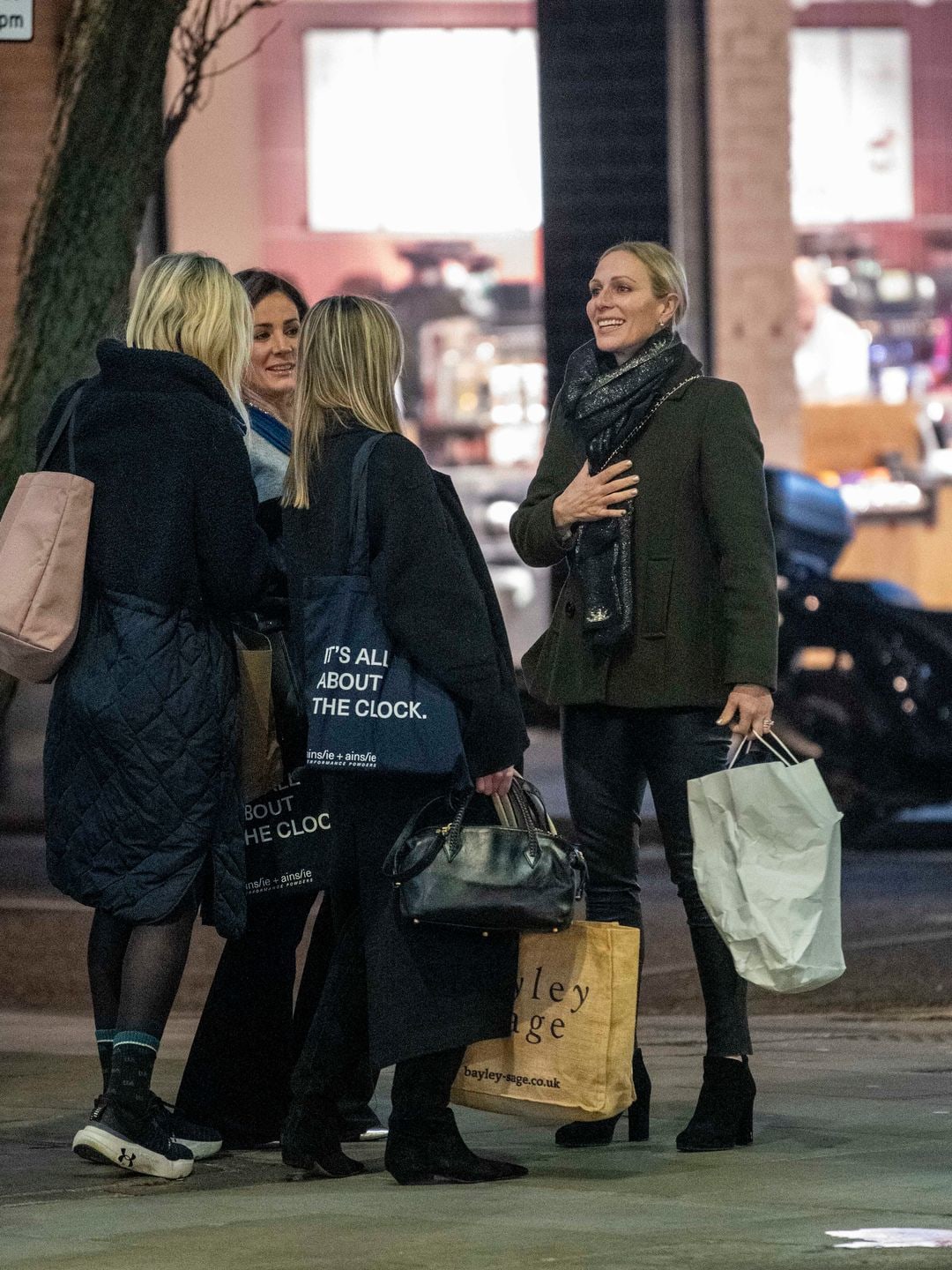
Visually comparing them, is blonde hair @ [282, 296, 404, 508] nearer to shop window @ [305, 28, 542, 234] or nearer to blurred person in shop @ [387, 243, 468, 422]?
shop window @ [305, 28, 542, 234]

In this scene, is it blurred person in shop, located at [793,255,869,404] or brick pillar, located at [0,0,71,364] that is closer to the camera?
brick pillar, located at [0,0,71,364]

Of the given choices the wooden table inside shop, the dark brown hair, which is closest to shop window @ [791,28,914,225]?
the wooden table inside shop

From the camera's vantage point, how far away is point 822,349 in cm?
1599

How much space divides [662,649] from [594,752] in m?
0.27

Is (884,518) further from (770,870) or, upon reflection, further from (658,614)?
(770,870)

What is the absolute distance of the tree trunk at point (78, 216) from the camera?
8.38m

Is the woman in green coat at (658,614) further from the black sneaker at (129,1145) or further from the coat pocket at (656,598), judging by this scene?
the black sneaker at (129,1145)

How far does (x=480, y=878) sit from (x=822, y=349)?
11293mm

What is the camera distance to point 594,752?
5586 millimetres

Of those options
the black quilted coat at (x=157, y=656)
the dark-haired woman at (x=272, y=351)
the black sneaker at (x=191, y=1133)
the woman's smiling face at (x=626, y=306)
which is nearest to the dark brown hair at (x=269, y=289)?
the dark-haired woman at (x=272, y=351)

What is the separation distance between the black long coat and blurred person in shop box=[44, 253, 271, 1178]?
0.24 metres

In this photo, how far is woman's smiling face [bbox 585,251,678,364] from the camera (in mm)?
5609

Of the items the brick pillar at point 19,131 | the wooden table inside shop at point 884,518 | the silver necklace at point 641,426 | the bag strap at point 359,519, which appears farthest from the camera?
the wooden table inside shop at point 884,518

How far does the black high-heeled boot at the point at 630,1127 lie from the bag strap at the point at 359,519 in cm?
119
